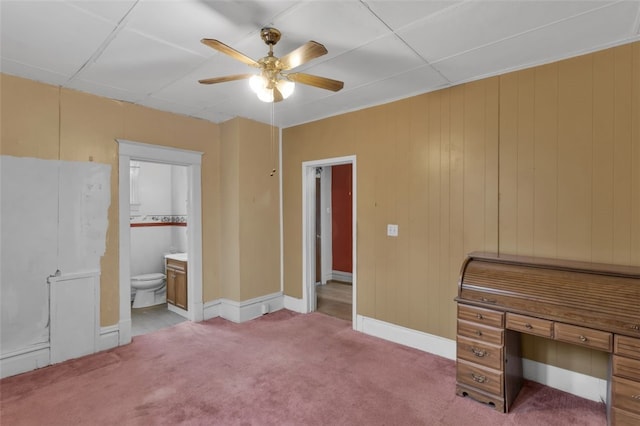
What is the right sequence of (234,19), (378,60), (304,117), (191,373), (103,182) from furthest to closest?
(304,117) < (103,182) < (191,373) < (378,60) < (234,19)

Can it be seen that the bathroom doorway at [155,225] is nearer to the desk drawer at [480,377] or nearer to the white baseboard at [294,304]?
the white baseboard at [294,304]

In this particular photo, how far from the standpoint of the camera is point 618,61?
222 cm

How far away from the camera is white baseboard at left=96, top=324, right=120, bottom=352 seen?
3.13 metres

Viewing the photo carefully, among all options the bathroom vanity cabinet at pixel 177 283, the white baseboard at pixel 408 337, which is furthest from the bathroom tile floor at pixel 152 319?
the white baseboard at pixel 408 337

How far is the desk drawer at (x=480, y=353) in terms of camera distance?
222 centimetres

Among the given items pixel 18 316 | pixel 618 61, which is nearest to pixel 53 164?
pixel 18 316

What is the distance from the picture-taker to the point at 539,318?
82.2 inches

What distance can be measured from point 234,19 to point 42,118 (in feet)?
7.36

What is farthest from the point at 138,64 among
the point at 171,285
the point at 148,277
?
the point at 148,277

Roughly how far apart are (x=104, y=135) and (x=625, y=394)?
4656 mm

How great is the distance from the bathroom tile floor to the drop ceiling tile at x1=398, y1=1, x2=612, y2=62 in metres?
4.03

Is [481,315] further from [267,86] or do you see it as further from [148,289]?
[148,289]

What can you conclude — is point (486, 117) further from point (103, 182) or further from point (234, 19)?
point (103, 182)

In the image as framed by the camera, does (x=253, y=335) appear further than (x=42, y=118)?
Yes
